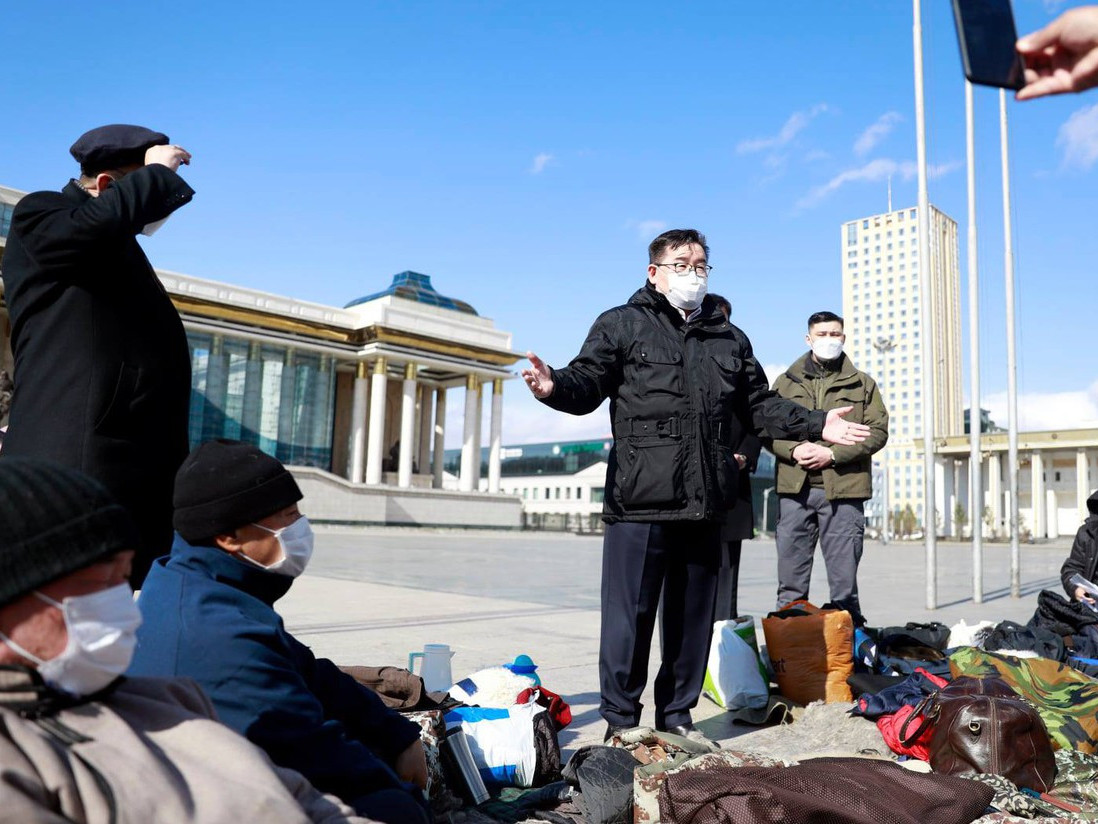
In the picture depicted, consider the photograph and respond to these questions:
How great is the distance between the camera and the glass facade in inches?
1774

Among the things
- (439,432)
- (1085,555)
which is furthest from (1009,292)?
(439,432)

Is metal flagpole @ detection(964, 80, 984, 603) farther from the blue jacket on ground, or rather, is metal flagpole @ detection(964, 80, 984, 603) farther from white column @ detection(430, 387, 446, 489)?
white column @ detection(430, 387, 446, 489)

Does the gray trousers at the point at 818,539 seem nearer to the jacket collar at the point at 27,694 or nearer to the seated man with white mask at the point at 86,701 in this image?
the seated man with white mask at the point at 86,701

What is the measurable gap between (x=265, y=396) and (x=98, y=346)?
47.0 meters

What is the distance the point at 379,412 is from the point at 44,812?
2011 inches

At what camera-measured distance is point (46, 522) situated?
131cm

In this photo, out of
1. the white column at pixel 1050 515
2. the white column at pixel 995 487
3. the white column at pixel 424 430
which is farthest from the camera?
the white column at pixel 1050 515

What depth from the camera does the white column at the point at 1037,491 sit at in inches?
3044

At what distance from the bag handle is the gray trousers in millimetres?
2030

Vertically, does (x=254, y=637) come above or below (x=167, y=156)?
below

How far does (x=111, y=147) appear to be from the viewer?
276 cm

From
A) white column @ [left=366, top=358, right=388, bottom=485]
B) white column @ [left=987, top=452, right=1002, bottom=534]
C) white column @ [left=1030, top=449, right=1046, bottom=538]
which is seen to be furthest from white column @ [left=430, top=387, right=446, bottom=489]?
white column @ [left=1030, top=449, right=1046, bottom=538]

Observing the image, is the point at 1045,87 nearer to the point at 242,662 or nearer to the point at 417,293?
the point at 242,662

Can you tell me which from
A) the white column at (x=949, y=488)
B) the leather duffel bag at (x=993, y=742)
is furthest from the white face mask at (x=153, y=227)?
the white column at (x=949, y=488)
